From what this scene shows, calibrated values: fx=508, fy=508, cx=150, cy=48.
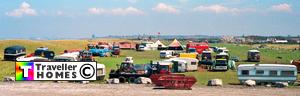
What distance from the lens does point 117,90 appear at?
126 feet

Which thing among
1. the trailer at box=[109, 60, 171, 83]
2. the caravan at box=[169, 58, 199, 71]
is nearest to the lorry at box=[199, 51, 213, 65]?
the caravan at box=[169, 58, 199, 71]

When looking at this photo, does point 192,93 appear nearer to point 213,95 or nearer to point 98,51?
point 213,95

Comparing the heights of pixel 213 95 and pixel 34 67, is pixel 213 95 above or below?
below

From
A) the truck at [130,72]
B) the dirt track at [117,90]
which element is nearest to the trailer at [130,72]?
the truck at [130,72]

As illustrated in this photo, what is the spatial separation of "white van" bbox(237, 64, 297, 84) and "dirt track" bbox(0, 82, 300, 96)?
3.26 m

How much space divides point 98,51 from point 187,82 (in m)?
51.1

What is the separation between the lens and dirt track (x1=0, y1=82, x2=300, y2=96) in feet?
119

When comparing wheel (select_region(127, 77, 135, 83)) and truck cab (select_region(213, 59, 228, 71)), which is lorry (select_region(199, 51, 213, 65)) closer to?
truck cab (select_region(213, 59, 228, 71))

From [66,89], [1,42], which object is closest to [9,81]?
[66,89]

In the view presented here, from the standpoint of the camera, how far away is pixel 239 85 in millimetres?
43375

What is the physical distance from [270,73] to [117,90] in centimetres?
1415

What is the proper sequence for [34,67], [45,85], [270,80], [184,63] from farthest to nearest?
1. [184,63]
2. [270,80]
3. [45,85]
4. [34,67]

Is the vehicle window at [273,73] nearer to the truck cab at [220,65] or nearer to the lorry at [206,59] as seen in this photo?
the truck cab at [220,65]

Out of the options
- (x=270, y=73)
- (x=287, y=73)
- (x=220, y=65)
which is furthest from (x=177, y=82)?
(x=220, y=65)
